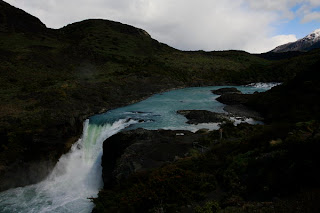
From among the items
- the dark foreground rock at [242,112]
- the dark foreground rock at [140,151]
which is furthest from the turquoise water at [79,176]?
the dark foreground rock at [242,112]

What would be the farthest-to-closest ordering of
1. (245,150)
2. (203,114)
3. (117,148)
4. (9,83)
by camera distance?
(9,83) → (203,114) → (117,148) → (245,150)

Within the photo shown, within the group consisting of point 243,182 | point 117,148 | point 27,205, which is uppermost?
point 243,182

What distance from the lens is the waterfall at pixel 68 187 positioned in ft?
63.9

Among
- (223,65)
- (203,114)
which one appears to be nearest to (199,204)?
(203,114)

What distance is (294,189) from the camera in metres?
8.12

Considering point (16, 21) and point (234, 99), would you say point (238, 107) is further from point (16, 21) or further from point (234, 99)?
point (16, 21)

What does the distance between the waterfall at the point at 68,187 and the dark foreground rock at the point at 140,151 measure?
75.1 inches

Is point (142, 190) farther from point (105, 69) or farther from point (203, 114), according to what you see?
point (105, 69)

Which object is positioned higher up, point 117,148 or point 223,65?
point 223,65

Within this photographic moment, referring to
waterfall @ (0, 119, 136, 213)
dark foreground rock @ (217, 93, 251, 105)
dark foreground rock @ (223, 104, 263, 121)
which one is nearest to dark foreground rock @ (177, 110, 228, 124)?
dark foreground rock @ (223, 104, 263, 121)

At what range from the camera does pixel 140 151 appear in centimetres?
2027

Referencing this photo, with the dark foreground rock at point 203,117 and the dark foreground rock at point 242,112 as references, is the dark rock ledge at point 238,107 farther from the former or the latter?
the dark foreground rock at point 203,117

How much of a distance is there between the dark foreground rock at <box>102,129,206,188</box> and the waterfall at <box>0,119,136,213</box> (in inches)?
75.1

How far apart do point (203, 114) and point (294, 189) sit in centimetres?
2837
